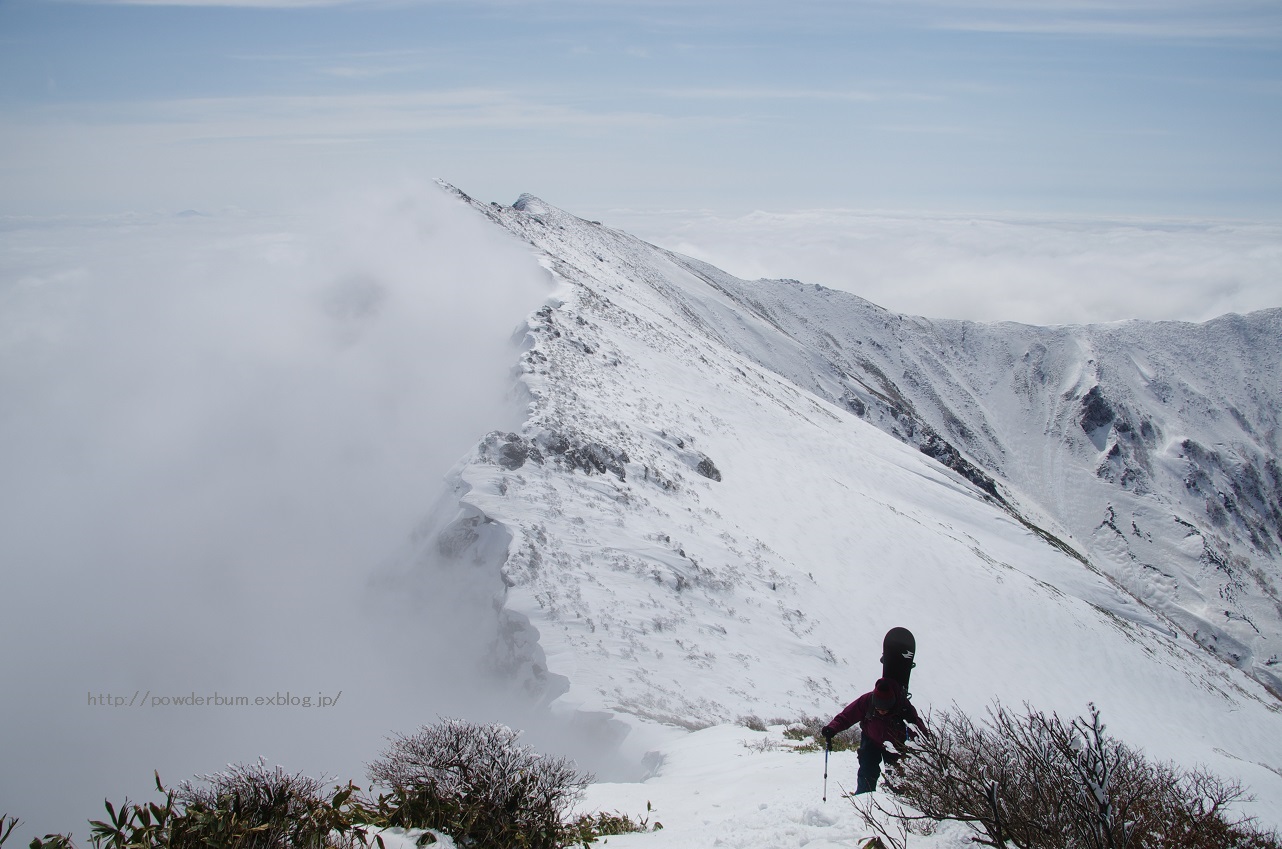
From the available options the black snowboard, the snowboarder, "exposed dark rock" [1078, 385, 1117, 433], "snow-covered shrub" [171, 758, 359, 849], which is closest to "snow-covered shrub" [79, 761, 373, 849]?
"snow-covered shrub" [171, 758, 359, 849]

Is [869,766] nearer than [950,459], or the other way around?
[869,766]

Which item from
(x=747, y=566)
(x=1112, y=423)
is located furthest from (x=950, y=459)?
(x=747, y=566)

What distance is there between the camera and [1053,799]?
4.01 m

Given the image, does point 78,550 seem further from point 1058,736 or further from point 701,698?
point 1058,736

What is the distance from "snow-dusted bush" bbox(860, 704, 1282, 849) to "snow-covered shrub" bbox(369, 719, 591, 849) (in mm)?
2173

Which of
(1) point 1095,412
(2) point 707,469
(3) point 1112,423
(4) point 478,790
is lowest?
(4) point 478,790

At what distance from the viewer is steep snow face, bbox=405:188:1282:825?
14281 millimetres

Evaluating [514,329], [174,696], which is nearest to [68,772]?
[174,696]

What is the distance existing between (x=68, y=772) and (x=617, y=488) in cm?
1232

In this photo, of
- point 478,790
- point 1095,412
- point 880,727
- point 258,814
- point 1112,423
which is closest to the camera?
point 258,814

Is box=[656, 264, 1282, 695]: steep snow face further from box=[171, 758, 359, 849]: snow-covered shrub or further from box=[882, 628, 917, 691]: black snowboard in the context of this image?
box=[171, 758, 359, 849]: snow-covered shrub

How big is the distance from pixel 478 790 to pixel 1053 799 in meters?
3.48

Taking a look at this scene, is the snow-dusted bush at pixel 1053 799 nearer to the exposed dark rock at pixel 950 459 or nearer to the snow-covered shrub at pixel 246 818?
the snow-covered shrub at pixel 246 818

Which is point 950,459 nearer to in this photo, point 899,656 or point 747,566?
point 747,566
